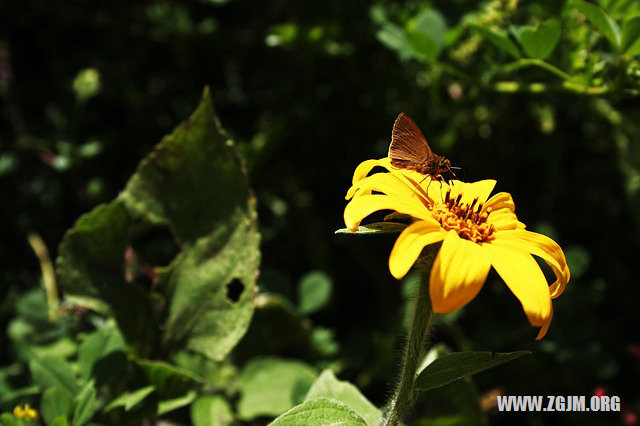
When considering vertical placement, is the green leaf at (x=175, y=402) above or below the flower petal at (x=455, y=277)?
below

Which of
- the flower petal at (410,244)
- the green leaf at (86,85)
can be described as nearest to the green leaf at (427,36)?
the flower petal at (410,244)

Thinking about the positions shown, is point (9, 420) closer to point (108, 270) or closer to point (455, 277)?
point (108, 270)

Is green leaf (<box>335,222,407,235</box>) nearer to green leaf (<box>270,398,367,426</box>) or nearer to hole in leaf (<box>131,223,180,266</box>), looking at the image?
green leaf (<box>270,398,367,426</box>)

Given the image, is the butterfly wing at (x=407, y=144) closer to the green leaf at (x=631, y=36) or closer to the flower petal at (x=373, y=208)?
the flower petal at (x=373, y=208)

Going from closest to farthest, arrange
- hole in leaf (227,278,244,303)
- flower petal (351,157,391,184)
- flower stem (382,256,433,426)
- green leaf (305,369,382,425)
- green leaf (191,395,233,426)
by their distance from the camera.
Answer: flower stem (382,256,433,426) < flower petal (351,157,391,184) < green leaf (305,369,382,425) < green leaf (191,395,233,426) < hole in leaf (227,278,244,303)

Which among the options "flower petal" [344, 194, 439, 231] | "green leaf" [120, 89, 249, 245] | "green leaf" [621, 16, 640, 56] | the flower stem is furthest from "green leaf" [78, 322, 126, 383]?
"green leaf" [621, 16, 640, 56]

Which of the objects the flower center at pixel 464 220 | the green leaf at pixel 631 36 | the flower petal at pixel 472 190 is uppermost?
the green leaf at pixel 631 36
